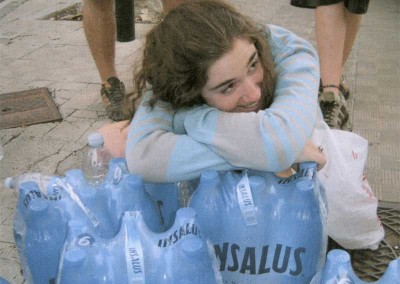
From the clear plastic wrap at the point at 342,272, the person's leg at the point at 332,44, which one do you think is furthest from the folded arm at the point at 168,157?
the person's leg at the point at 332,44

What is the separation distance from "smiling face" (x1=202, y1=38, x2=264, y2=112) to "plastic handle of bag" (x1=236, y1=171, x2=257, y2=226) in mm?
278

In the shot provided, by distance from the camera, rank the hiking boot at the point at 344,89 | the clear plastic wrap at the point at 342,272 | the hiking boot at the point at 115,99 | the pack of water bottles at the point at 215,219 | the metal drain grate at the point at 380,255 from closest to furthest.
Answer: the clear plastic wrap at the point at 342,272 → the pack of water bottles at the point at 215,219 → the metal drain grate at the point at 380,255 → the hiking boot at the point at 115,99 → the hiking boot at the point at 344,89

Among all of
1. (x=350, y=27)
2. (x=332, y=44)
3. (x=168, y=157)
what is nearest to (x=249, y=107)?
(x=168, y=157)

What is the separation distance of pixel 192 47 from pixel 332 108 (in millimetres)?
1283

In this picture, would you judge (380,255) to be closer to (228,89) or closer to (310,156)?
(310,156)

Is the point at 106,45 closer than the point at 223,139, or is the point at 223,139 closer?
the point at 223,139

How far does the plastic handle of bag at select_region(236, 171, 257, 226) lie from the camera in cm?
132

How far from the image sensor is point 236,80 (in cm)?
149

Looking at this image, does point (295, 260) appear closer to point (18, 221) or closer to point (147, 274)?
point (147, 274)

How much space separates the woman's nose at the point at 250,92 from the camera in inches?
58.9

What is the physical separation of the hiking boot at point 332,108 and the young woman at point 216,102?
0.89m

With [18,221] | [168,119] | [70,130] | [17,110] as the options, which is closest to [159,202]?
[168,119]

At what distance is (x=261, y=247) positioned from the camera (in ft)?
4.47

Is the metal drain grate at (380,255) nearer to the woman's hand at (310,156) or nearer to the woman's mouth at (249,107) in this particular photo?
the woman's hand at (310,156)
